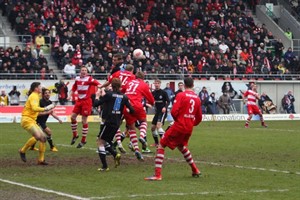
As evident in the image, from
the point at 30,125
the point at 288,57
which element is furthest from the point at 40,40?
the point at 30,125

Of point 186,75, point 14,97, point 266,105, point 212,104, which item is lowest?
point 266,105

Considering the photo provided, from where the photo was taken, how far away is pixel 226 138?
2902 cm

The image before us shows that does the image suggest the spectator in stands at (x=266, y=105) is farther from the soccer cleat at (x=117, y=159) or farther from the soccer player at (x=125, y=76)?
the soccer cleat at (x=117, y=159)

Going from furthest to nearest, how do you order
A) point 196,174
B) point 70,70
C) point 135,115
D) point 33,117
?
point 70,70 → point 135,115 → point 33,117 → point 196,174

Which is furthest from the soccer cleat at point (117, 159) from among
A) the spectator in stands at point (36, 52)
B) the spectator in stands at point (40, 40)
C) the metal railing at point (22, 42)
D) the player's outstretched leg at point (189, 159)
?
the metal railing at point (22, 42)

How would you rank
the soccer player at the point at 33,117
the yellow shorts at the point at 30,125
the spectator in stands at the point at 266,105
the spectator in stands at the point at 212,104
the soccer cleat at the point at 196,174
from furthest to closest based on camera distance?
the spectator in stands at the point at 266,105 < the spectator in stands at the point at 212,104 < the yellow shorts at the point at 30,125 < the soccer player at the point at 33,117 < the soccer cleat at the point at 196,174

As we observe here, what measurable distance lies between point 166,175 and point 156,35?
35.1 meters

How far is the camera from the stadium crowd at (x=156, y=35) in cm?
4759

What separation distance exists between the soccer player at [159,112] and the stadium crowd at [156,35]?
2064 cm

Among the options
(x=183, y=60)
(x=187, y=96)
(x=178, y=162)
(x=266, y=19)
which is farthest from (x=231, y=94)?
(x=187, y=96)

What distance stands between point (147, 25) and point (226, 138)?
947 inches

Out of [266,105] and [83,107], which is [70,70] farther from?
[83,107]

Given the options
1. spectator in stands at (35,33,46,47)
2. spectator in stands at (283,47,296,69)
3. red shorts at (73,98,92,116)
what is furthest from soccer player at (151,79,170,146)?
spectator in stands at (283,47,296,69)

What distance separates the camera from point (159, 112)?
25062 mm
